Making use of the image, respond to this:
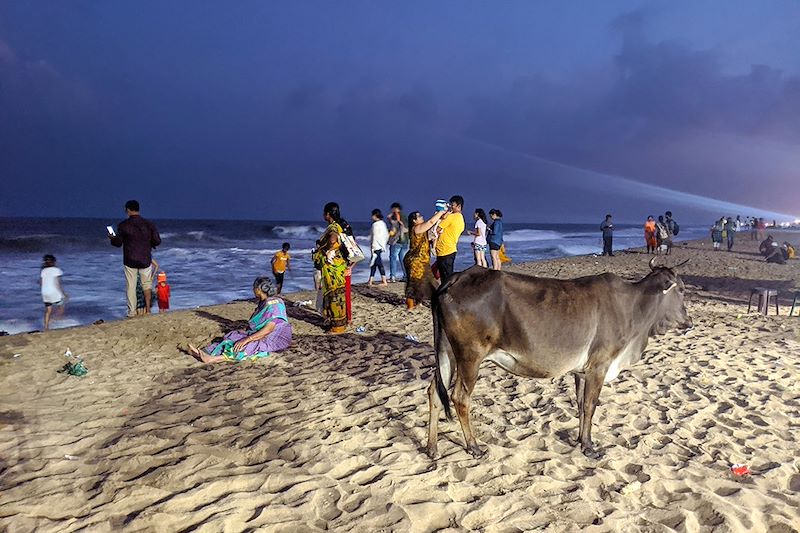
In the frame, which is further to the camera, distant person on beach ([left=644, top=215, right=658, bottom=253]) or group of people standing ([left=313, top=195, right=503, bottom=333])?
distant person on beach ([left=644, top=215, right=658, bottom=253])

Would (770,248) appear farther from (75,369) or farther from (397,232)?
(75,369)

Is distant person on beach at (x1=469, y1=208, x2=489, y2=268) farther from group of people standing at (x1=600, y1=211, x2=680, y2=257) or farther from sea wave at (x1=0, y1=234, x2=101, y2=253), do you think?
sea wave at (x1=0, y1=234, x2=101, y2=253)

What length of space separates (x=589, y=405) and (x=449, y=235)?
4795 millimetres

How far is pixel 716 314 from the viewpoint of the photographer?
1043 cm

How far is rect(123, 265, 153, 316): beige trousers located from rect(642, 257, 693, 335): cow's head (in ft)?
28.5

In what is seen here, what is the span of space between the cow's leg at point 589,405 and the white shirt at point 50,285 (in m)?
9.57

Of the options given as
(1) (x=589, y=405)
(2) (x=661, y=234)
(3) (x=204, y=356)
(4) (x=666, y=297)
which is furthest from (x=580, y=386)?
(2) (x=661, y=234)

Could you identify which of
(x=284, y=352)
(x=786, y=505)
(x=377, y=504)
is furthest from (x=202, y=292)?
(x=786, y=505)

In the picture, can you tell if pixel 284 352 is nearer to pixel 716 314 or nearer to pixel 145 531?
pixel 145 531

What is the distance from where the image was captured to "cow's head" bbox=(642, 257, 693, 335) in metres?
4.79

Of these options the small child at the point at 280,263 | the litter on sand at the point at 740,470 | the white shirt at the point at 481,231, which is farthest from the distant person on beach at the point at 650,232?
the litter on sand at the point at 740,470

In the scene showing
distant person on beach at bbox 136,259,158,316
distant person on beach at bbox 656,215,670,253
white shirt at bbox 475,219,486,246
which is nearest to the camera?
distant person on beach at bbox 136,259,158,316

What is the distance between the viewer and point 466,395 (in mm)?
4297

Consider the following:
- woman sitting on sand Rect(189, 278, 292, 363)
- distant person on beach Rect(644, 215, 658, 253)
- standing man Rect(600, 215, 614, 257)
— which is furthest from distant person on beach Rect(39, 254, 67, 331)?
distant person on beach Rect(644, 215, 658, 253)
